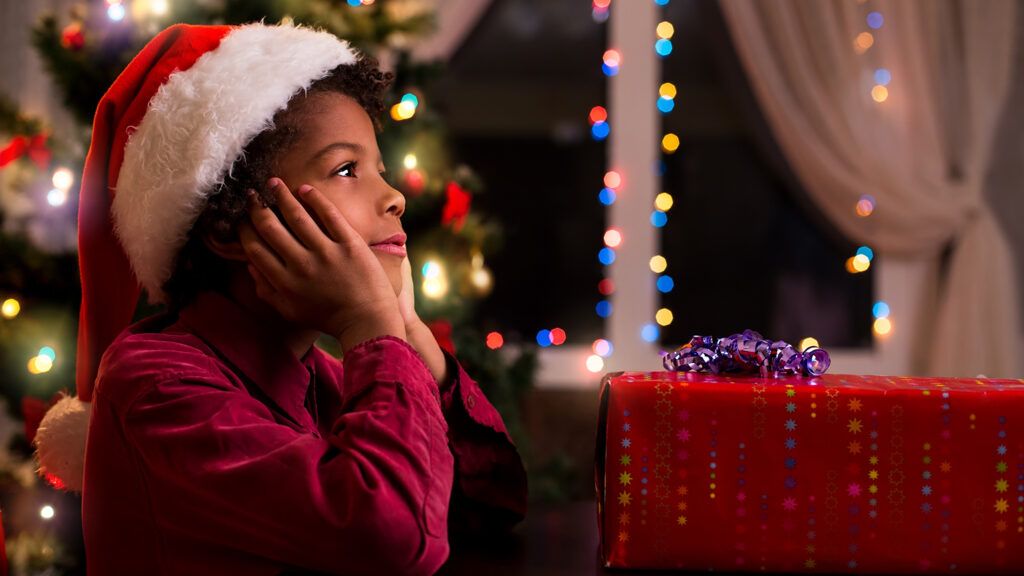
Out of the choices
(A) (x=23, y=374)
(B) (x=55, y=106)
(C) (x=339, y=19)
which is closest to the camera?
(A) (x=23, y=374)

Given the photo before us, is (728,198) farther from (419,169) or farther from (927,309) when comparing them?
(419,169)

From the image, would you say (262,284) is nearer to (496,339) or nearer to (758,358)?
(758,358)

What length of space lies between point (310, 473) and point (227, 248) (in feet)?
0.91

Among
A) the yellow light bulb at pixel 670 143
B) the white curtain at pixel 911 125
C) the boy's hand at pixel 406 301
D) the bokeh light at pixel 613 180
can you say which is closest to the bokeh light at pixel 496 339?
the bokeh light at pixel 613 180

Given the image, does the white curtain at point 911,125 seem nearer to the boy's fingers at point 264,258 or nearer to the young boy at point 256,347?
the young boy at point 256,347

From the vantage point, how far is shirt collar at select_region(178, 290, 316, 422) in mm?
850

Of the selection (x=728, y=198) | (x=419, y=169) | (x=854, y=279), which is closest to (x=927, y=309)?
(x=854, y=279)

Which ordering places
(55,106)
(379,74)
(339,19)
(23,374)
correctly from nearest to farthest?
(379,74)
(23,374)
(339,19)
(55,106)

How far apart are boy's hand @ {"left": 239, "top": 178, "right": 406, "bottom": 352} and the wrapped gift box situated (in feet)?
0.76

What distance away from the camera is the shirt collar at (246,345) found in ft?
2.79

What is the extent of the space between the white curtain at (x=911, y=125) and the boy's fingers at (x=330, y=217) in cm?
235

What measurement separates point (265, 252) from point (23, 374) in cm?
139

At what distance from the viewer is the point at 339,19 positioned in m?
2.13

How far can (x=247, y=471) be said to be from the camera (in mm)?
680
